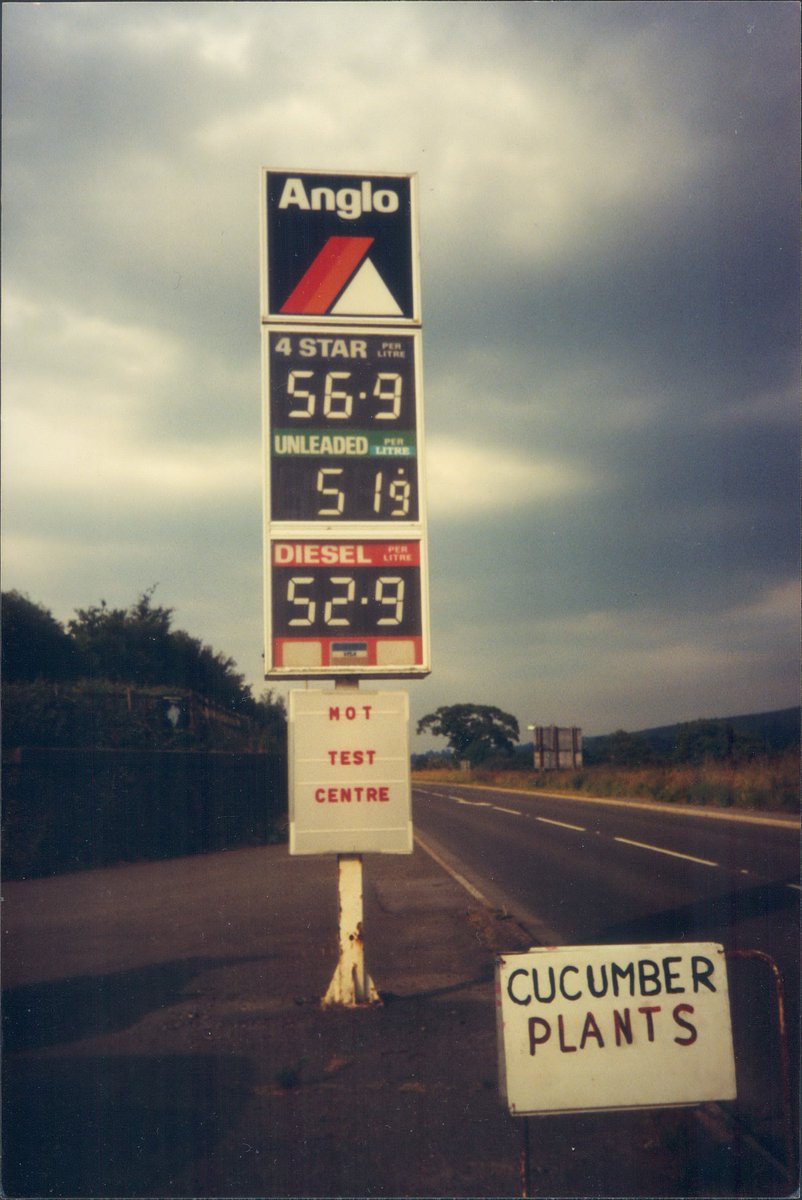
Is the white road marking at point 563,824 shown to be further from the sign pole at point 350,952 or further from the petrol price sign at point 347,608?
the petrol price sign at point 347,608

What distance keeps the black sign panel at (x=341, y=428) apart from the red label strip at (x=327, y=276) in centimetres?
24

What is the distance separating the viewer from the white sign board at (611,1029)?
423 centimetres

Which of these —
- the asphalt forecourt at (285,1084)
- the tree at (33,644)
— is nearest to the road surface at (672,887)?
the asphalt forecourt at (285,1084)

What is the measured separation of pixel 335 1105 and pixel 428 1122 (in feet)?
1.72

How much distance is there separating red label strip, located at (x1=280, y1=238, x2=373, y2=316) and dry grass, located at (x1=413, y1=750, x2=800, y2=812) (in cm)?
2127

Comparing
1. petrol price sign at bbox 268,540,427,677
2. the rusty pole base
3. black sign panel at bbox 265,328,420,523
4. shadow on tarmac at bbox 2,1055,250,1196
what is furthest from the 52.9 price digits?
shadow on tarmac at bbox 2,1055,250,1196

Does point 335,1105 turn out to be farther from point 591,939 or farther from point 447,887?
point 447,887

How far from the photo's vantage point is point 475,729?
37.9 meters

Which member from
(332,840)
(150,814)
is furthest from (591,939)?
(150,814)

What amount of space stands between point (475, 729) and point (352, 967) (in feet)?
102

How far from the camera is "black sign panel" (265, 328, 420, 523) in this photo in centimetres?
736

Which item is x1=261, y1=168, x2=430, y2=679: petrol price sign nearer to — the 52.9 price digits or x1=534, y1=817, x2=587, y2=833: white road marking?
the 52.9 price digits

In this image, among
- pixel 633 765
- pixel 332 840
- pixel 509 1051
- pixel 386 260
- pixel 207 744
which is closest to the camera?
pixel 509 1051

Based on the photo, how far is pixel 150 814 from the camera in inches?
747
